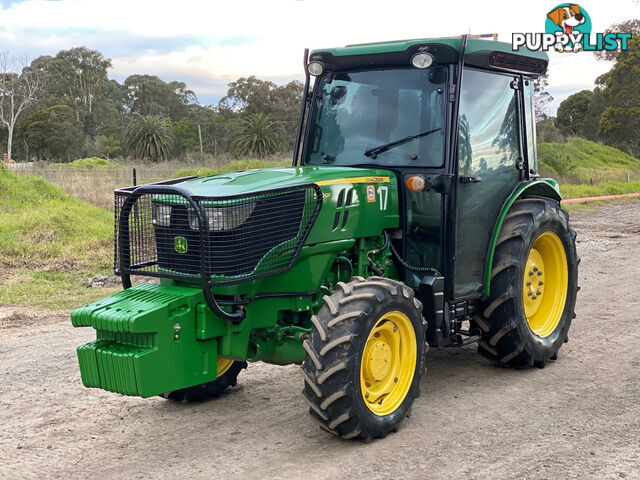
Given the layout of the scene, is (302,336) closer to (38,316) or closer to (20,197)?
(38,316)

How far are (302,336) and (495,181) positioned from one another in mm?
2185

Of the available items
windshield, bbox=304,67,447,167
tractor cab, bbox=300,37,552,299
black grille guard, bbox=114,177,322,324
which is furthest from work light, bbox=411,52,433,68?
black grille guard, bbox=114,177,322,324

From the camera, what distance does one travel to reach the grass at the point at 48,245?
958cm

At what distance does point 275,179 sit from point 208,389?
1.69m

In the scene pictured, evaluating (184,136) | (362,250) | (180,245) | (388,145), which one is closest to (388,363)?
(362,250)

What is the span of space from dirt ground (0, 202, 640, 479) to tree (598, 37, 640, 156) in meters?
39.3

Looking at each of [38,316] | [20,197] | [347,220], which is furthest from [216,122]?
[347,220]

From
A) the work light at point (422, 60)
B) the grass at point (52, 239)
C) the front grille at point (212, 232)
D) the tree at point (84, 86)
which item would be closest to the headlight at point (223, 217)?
the front grille at point (212, 232)

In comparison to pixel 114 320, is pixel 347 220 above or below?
above

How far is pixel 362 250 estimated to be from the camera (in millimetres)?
5328

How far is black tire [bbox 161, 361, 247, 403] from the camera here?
5535mm

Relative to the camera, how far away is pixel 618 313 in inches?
316

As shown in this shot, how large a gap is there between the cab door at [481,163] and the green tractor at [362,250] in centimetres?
2

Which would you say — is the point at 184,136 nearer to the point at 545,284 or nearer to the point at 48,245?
the point at 48,245
